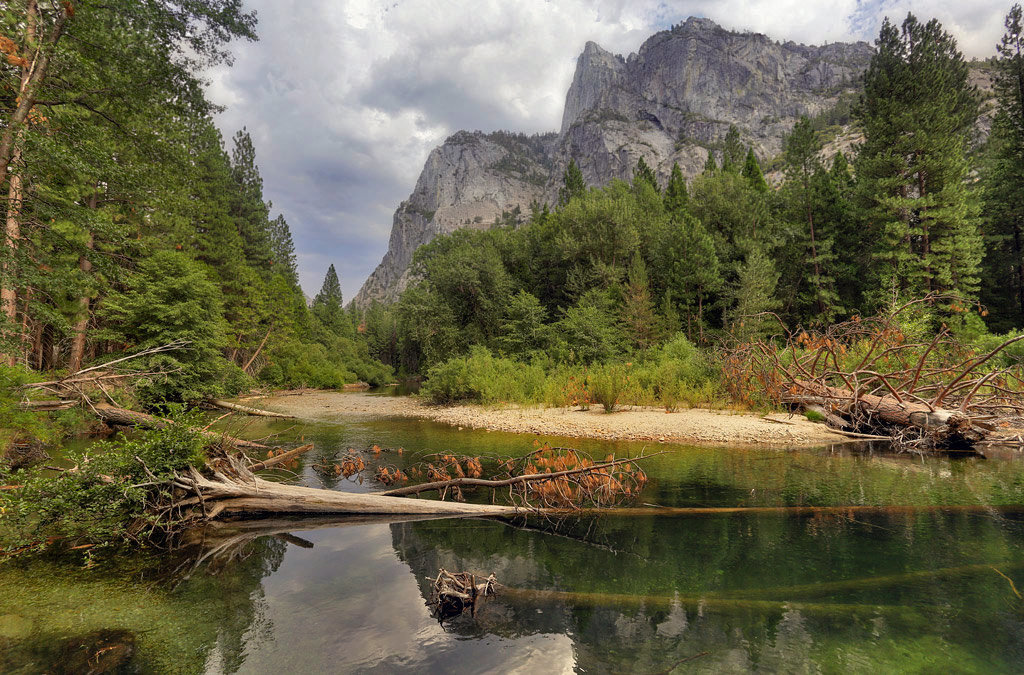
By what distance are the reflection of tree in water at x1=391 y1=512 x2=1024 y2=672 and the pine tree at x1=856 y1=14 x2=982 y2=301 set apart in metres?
22.8

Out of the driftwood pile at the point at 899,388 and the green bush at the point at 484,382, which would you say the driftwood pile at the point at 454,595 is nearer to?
the driftwood pile at the point at 899,388

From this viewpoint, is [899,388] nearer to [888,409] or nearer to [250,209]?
[888,409]

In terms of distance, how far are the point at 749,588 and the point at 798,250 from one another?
31.9m

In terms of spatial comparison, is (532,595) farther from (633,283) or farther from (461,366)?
(633,283)

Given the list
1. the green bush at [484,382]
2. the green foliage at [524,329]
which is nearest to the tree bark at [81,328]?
the green bush at [484,382]

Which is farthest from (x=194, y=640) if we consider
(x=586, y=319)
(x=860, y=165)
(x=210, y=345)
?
(x=860, y=165)

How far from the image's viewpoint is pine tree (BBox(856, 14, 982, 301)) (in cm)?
2167

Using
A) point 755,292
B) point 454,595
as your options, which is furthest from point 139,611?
point 755,292

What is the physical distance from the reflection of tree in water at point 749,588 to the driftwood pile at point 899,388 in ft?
17.7

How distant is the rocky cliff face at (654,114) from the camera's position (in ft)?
474

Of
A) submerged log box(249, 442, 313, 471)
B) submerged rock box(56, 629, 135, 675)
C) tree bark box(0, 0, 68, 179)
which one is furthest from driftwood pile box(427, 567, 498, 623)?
tree bark box(0, 0, 68, 179)

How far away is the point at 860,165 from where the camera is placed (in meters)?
26.0

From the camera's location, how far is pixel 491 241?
119ft

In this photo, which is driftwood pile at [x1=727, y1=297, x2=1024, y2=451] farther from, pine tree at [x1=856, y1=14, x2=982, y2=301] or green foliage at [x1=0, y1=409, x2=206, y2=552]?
green foliage at [x1=0, y1=409, x2=206, y2=552]
